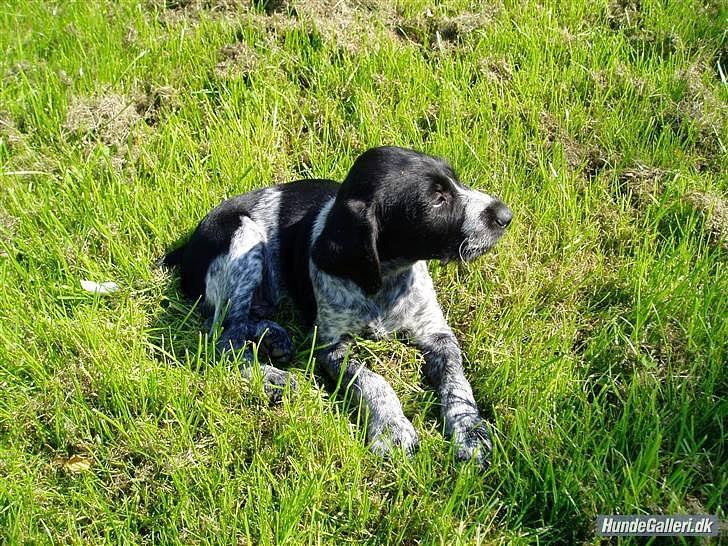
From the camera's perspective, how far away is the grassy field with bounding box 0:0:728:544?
2842 mm

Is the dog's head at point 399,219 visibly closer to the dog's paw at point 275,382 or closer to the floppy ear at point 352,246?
the floppy ear at point 352,246

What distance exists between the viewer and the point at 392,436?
10.2ft

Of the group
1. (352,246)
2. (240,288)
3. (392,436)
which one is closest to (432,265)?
(352,246)

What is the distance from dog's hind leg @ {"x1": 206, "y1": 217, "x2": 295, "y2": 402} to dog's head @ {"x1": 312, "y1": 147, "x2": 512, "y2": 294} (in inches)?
26.6

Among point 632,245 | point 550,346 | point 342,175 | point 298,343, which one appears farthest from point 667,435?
point 342,175

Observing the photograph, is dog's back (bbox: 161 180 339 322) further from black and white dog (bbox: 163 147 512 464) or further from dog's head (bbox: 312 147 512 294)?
dog's head (bbox: 312 147 512 294)

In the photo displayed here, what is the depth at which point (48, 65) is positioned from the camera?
5516 mm

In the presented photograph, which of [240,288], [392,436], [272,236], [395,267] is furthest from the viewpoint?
[272,236]

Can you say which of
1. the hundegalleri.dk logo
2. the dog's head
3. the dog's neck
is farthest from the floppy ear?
the hundegalleri.dk logo

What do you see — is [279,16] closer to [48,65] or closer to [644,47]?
[48,65]

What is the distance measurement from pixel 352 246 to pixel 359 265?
0.10 meters

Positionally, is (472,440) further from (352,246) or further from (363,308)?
(352,246)

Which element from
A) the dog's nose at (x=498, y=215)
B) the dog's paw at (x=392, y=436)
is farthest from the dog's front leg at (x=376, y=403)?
the dog's nose at (x=498, y=215)

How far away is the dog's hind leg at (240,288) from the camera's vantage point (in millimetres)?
3885
